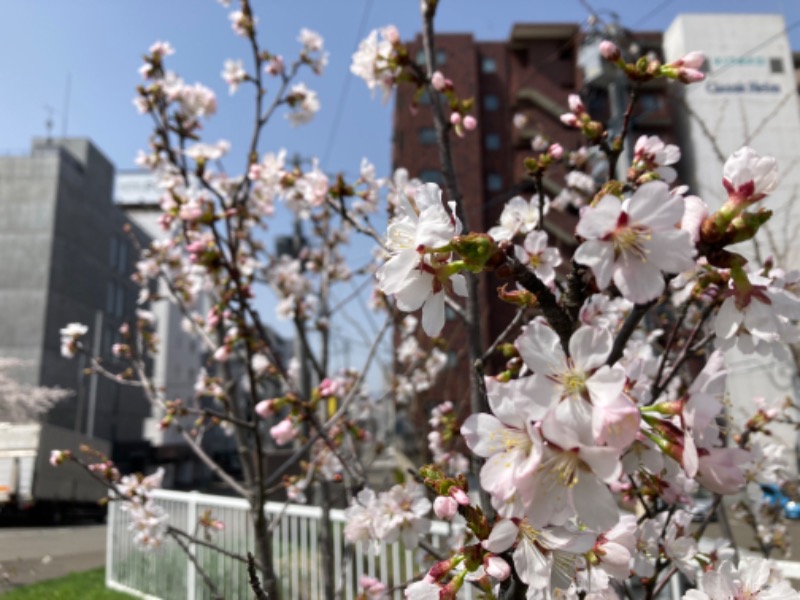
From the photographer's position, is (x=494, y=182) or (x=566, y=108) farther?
(x=494, y=182)

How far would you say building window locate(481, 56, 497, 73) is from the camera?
918 inches

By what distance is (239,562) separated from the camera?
4266 mm

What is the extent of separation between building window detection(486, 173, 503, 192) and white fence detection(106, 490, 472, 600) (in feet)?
59.4

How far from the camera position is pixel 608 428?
59 centimetres

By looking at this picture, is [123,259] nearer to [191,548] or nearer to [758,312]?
[191,548]

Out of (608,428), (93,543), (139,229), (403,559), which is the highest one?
(139,229)

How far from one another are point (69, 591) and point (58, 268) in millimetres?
17283

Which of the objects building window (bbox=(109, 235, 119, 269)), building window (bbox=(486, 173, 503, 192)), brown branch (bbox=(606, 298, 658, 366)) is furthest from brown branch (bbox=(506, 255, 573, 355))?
building window (bbox=(109, 235, 119, 269))

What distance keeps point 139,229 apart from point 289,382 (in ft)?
85.9

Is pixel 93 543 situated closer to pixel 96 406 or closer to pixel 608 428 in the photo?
pixel 608 428

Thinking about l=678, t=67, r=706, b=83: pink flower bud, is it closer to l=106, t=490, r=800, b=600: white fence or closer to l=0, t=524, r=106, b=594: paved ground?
l=106, t=490, r=800, b=600: white fence

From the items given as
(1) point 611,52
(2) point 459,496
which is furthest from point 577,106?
(2) point 459,496

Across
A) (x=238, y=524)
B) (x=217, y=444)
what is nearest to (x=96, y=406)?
(x=217, y=444)

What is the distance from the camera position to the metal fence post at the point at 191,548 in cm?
449
